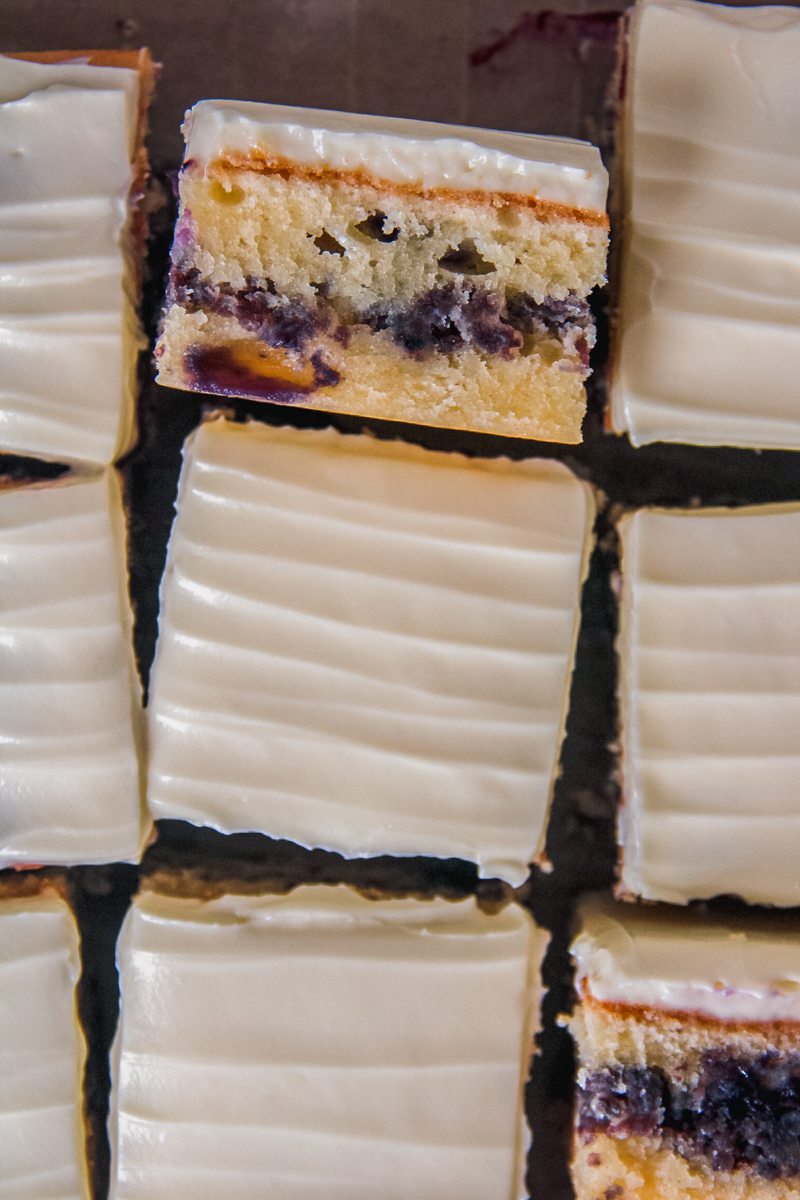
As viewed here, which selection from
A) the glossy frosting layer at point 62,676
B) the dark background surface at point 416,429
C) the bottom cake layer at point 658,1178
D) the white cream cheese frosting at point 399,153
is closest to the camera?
the white cream cheese frosting at point 399,153

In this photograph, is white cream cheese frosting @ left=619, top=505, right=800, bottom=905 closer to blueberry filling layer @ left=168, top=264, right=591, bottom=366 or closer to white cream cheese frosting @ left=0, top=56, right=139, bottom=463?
blueberry filling layer @ left=168, top=264, right=591, bottom=366

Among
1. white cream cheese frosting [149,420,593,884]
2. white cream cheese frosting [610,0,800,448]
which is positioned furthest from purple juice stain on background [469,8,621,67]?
white cream cheese frosting [149,420,593,884]

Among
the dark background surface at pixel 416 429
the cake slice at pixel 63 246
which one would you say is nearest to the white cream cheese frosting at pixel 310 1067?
the dark background surface at pixel 416 429

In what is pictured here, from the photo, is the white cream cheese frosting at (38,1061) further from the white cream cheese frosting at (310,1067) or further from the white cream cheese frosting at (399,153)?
the white cream cheese frosting at (399,153)

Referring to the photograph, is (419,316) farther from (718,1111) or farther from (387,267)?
(718,1111)

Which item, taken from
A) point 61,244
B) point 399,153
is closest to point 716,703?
point 399,153

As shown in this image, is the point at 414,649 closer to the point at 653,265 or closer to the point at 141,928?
the point at 141,928
